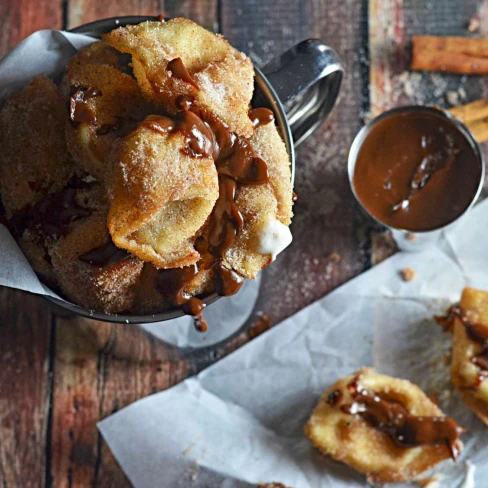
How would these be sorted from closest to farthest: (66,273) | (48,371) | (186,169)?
(186,169) < (66,273) < (48,371)

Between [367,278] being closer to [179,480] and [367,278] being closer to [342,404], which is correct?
[342,404]

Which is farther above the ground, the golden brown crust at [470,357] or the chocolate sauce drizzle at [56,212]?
the chocolate sauce drizzle at [56,212]

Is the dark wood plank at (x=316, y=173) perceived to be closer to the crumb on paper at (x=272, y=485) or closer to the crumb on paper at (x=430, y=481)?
the crumb on paper at (x=272, y=485)

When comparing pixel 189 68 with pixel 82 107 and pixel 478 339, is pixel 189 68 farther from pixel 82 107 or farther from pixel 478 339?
pixel 478 339

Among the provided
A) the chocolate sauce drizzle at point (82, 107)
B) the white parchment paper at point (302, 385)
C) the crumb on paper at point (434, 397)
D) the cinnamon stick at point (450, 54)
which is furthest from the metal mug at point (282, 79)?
the crumb on paper at point (434, 397)

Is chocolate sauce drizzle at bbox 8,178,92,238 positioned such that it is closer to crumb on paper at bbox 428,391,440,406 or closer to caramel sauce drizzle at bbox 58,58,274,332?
caramel sauce drizzle at bbox 58,58,274,332

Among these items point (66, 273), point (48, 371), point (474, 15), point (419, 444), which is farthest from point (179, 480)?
point (474, 15)
